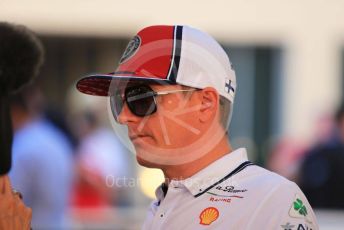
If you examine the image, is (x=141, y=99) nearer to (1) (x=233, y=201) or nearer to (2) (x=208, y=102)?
(2) (x=208, y=102)

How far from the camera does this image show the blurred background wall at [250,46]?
11500mm

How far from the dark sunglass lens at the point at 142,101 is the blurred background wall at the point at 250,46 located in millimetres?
8562

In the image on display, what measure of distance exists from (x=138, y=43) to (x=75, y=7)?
A: 877 centimetres

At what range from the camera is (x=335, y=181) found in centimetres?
651

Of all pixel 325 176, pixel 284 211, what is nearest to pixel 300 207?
pixel 284 211

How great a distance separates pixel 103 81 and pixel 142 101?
193 millimetres

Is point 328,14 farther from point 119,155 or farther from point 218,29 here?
point 119,155

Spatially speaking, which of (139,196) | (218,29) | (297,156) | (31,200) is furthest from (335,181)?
(218,29)

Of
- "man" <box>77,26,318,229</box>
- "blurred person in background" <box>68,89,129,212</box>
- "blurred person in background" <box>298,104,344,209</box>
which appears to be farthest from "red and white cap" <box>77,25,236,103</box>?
"blurred person in background" <box>68,89,129,212</box>

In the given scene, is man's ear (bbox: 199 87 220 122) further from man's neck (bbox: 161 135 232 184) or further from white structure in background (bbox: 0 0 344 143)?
white structure in background (bbox: 0 0 344 143)

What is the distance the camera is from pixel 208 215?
2.66m

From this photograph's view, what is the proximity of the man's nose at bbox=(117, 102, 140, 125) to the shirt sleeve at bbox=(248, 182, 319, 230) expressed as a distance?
1.78 feet

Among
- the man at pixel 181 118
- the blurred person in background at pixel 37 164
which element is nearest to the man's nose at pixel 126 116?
the man at pixel 181 118

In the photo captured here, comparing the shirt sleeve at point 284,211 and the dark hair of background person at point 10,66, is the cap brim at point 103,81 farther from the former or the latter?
the shirt sleeve at point 284,211
